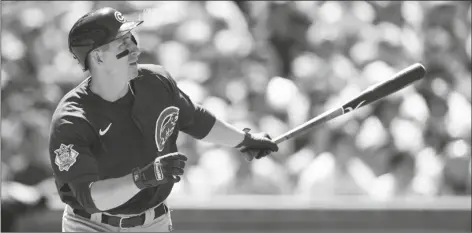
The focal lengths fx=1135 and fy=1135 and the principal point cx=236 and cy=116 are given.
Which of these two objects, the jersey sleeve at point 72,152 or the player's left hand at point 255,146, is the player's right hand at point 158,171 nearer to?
the jersey sleeve at point 72,152

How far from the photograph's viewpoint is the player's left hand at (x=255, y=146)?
14.0ft

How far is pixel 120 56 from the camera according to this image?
149 inches

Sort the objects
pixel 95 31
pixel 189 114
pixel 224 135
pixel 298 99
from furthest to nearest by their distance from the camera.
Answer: pixel 298 99
pixel 224 135
pixel 189 114
pixel 95 31

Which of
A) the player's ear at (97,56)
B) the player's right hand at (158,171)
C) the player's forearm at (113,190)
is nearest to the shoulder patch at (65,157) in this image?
the player's forearm at (113,190)

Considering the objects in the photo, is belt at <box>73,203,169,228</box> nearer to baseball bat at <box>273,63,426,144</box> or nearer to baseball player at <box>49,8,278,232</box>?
baseball player at <box>49,8,278,232</box>

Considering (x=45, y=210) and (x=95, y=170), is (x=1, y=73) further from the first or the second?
(x=95, y=170)

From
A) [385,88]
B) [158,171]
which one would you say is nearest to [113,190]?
[158,171]

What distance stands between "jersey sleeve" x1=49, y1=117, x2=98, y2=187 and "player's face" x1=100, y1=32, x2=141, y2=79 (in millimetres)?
224

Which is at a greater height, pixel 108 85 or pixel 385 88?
pixel 385 88

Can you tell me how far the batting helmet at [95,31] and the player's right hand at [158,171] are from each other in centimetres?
45

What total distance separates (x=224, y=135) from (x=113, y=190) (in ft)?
2.33

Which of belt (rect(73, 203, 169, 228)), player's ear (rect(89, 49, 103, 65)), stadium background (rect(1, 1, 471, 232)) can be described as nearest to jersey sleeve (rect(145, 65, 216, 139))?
player's ear (rect(89, 49, 103, 65))

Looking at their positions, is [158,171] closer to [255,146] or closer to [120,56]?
[120,56]

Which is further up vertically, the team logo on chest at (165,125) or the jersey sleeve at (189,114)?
the jersey sleeve at (189,114)
